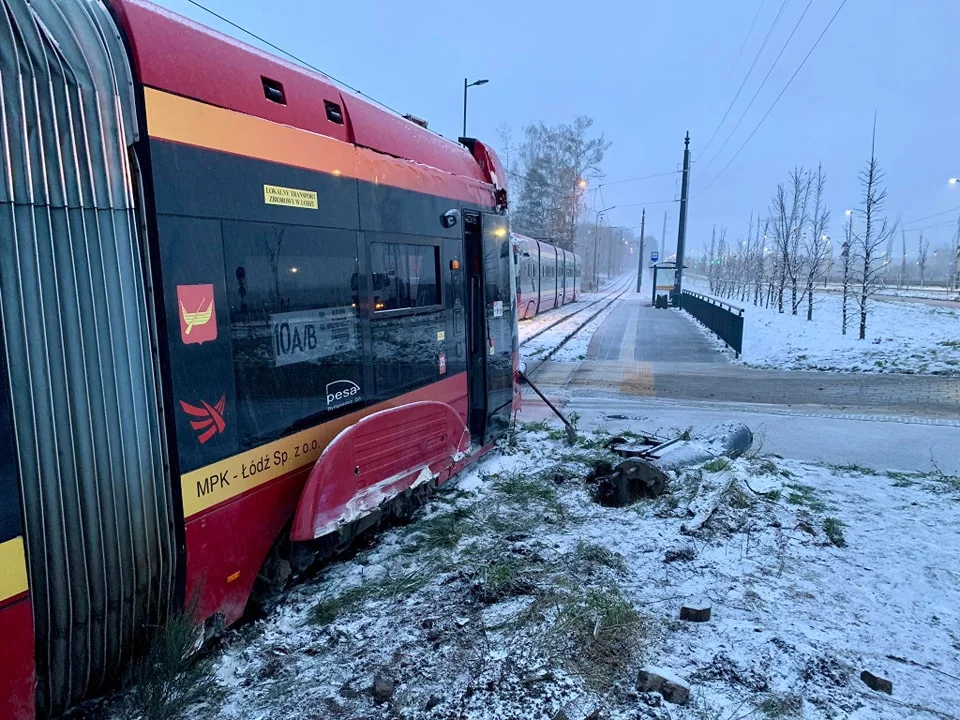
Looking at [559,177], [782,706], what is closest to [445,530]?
[782,706]

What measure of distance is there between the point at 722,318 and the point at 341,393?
1644 cm

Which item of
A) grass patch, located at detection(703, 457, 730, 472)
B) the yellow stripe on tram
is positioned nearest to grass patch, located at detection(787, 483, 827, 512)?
grass patch, located at detection(703, 457, 730, 472)

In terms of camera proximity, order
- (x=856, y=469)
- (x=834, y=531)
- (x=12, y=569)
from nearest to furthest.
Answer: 1. (x=12, y=569)
2. (x=834, y=531)
3. (x=856, y=469)

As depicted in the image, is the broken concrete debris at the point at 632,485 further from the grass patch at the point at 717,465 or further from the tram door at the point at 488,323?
the tram door at the point at 488,323

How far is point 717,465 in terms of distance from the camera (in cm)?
615

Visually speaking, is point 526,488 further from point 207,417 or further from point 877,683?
point 207,417

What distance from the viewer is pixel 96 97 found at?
8.07 ft

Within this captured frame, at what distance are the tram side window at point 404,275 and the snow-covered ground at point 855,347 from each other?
1108 cm

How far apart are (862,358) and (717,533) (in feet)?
37.2

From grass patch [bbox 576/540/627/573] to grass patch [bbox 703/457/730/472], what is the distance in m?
2.09

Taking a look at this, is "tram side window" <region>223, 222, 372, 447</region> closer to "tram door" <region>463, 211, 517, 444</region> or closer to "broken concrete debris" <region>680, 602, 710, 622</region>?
"tram door" <region>463, 211, 517, 444</region>

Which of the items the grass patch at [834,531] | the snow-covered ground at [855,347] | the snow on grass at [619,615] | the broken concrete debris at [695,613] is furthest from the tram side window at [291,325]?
the snow-covered ground at [855,347]

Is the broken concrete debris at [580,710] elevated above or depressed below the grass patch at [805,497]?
above

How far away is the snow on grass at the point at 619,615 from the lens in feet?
9.73
